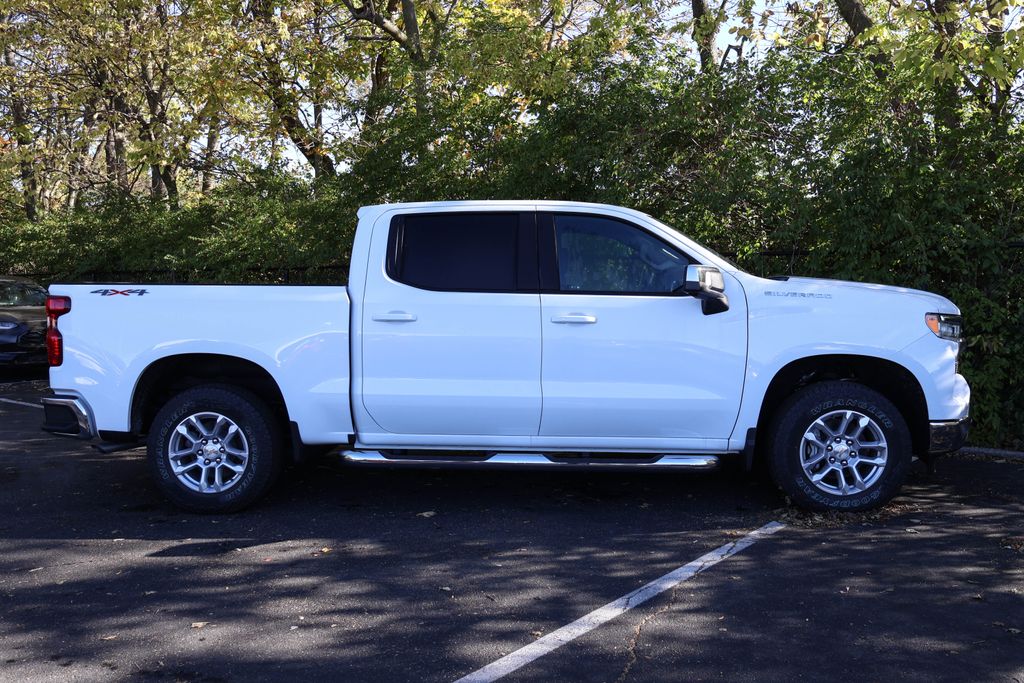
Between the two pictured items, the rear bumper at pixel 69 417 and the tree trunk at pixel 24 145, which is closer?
the rear bumper at pixel 69 417

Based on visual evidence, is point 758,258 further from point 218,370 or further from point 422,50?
point 422,50

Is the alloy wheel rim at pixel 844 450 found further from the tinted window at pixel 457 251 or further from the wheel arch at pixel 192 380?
the wheel arch at pixel 192 380

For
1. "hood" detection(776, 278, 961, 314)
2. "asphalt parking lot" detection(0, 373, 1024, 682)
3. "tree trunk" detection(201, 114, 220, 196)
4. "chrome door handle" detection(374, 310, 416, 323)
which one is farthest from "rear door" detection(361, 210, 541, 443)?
"tree trunk" detection(201, 114, 220, 196)

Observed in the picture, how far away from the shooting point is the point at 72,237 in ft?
68.2

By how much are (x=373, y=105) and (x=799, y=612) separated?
11185 millimetres

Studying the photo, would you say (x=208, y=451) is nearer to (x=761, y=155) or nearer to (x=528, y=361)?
(x=528, y=361)

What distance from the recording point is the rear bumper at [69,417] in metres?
6.36

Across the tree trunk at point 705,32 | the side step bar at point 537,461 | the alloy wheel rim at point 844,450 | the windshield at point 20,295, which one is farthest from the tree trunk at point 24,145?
the alloy wheel rim at point 844,450

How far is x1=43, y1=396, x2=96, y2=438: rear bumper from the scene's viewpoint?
6355 mm

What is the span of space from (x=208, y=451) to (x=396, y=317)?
4.96ft

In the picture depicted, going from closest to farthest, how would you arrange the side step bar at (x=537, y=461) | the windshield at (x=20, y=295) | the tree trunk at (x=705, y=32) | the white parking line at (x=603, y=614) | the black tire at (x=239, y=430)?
1. the white parking line at (x=603, y=614)
2. the side step bar at (x=537, y=461)
3. the black tire at (x=239, y=430)
4. the tree trunk at (x=705, y=32)
5. the windshield at (x=20, y=295)

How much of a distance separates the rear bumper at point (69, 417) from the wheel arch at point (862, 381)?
14.0 ft

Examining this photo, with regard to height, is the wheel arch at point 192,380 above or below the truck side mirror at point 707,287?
below

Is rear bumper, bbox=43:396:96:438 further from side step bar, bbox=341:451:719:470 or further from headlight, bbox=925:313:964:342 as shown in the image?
headlight, bbox=925:313:964:342
